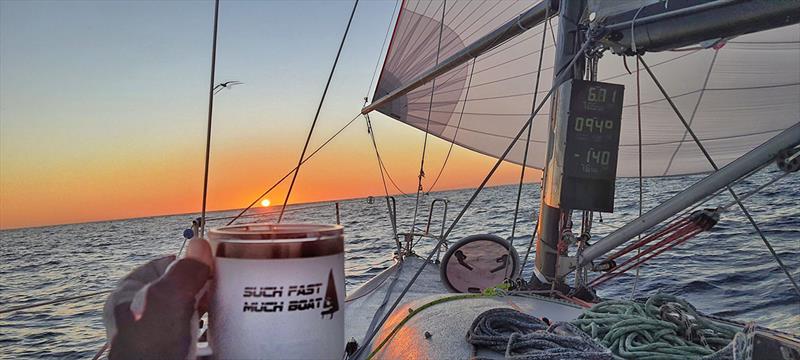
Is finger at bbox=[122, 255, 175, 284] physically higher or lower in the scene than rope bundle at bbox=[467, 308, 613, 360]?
higher

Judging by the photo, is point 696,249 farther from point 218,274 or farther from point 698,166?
point 218,274

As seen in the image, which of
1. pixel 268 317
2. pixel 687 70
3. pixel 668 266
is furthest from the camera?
pixel 668 266

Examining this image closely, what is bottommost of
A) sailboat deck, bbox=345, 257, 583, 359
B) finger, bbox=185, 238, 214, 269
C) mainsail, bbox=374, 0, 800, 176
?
sailboat deck, bbox=345, 257, 583, 359

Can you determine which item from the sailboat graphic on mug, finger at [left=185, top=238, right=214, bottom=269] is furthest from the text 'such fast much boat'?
finger at [left=185, top=238, right=214, bottom=269]

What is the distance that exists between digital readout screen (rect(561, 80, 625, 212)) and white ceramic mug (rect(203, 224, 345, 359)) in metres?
2.60

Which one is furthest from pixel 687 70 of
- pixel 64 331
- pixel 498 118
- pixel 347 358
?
pixel 64 331

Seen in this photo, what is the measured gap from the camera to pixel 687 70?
5531 mm

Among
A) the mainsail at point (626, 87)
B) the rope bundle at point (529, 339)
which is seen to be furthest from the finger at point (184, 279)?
the mainsail at point (626, 87)

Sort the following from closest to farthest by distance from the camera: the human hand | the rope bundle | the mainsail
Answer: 1. the human hand
2. the rope bundle
3. the mainsail

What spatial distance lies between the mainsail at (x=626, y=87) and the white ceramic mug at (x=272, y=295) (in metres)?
4.03

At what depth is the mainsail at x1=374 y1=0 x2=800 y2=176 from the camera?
16.9 feet

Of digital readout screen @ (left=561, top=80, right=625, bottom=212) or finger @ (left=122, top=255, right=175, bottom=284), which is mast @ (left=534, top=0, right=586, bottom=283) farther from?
finger @ (left=122, top=255, right=175, bottom=284)

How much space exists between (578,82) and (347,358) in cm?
224

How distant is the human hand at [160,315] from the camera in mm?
864
